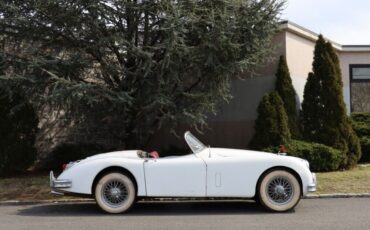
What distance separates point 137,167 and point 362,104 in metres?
12.3

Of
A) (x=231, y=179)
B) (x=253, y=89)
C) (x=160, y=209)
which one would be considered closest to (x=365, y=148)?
(x=253, y=89)

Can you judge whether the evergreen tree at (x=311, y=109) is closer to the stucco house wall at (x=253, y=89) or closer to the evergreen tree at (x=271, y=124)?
the stucco house wall at (x=253, y=89)

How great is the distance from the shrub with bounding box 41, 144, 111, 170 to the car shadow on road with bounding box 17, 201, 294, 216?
5719 millimetres

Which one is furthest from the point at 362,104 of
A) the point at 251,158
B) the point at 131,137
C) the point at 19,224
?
the point at 19,224

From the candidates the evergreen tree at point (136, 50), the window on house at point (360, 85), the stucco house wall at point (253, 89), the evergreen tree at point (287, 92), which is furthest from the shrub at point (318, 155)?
the window on house at point (360, 85)

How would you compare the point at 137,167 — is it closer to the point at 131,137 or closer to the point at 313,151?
the point at 131,137

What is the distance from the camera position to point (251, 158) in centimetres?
929

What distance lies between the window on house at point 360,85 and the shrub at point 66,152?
29.7 feet

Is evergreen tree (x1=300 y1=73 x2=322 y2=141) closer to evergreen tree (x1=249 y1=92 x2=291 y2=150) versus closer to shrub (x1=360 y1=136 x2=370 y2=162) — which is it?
evergreen tree (x1=249 y1=92 x2=291 y2=150)

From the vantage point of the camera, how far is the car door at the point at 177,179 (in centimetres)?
918

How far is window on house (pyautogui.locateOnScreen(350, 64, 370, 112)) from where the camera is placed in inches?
757

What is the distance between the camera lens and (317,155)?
14.1 metres

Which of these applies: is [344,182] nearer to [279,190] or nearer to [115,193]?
[279,190]

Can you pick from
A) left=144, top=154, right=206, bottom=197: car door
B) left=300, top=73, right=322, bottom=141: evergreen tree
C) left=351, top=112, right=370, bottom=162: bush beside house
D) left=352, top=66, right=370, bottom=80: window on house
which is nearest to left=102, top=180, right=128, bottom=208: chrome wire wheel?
left=144, top=154, right=206, bottom=197: car door
